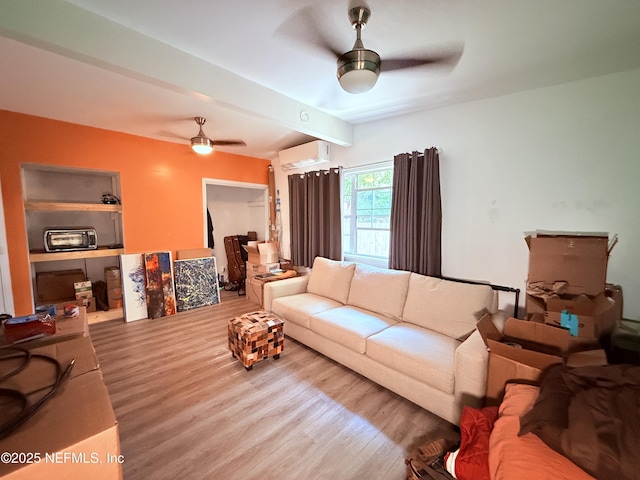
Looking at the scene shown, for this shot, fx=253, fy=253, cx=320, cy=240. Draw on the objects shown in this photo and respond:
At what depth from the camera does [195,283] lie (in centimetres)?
411

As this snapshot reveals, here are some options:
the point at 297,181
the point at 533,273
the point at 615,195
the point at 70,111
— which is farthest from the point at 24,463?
the point at 297,181

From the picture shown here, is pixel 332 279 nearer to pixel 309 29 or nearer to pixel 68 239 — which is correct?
pixel 309 29

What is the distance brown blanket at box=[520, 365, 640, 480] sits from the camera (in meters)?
0.84

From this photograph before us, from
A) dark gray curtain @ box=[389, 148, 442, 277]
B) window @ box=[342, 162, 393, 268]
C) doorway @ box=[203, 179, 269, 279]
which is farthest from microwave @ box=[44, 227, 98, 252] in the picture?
dark gray curtain @ box=[389, 148, 442, 277]

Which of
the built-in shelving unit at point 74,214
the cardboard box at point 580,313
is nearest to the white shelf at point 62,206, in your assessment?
the built-in shelving unit at point 74,214

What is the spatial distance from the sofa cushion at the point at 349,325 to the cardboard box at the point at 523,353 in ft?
2.95

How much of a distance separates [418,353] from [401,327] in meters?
0.47

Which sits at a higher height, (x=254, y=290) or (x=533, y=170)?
(x=533, y=170)

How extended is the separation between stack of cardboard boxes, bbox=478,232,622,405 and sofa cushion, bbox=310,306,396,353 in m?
0.91

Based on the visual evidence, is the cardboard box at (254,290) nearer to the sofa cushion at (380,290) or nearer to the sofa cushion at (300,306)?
the sofa cushion at (300,306)

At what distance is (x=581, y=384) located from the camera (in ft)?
3.68

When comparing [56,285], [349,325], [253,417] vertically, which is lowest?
[253,417]

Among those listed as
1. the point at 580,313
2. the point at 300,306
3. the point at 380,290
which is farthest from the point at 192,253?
the point at 580,313

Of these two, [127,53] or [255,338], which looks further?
[255,338]
